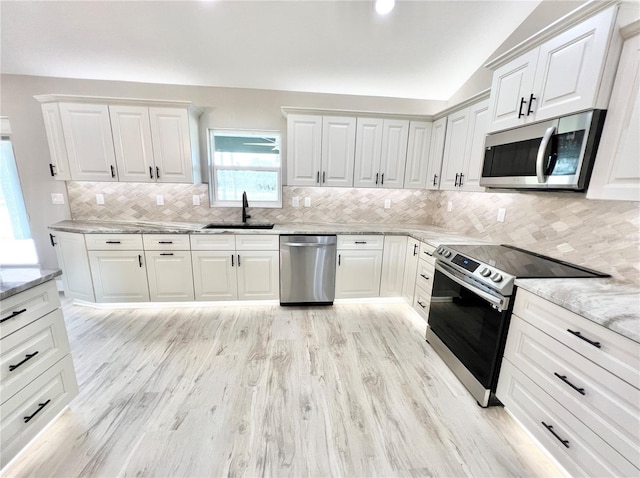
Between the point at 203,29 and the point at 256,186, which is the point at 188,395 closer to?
the point at 256,186

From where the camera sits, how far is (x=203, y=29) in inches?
95.5

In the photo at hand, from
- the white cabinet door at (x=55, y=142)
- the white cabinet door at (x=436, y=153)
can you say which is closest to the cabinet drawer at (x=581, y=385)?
the white cabinet door at (x=436, y=153)

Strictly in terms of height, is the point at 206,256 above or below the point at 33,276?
below

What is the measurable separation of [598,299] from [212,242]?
119 inches

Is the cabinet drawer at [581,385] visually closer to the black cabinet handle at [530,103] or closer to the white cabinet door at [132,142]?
the black cabinet handle at [530,103]

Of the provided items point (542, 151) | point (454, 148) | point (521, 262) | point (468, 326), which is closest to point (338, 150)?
point (454, 148)

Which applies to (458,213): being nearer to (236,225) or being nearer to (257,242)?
(257,242)

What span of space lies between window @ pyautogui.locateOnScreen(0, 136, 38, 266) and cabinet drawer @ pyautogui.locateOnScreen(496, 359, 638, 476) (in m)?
5.11

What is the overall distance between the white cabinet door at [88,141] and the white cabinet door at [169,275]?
1.03m

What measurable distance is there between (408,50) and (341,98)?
879 millimetres

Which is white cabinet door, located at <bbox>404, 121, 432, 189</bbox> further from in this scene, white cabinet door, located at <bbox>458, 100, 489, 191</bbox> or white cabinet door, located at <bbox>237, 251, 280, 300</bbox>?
white cabinet door, located at <bbox>237, 251, 280, 300</bbox>

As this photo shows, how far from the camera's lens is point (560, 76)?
156 centimetres

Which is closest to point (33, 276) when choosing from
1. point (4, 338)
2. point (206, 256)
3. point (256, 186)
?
point (4, 338)

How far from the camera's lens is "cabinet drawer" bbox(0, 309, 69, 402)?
1.23 meters
